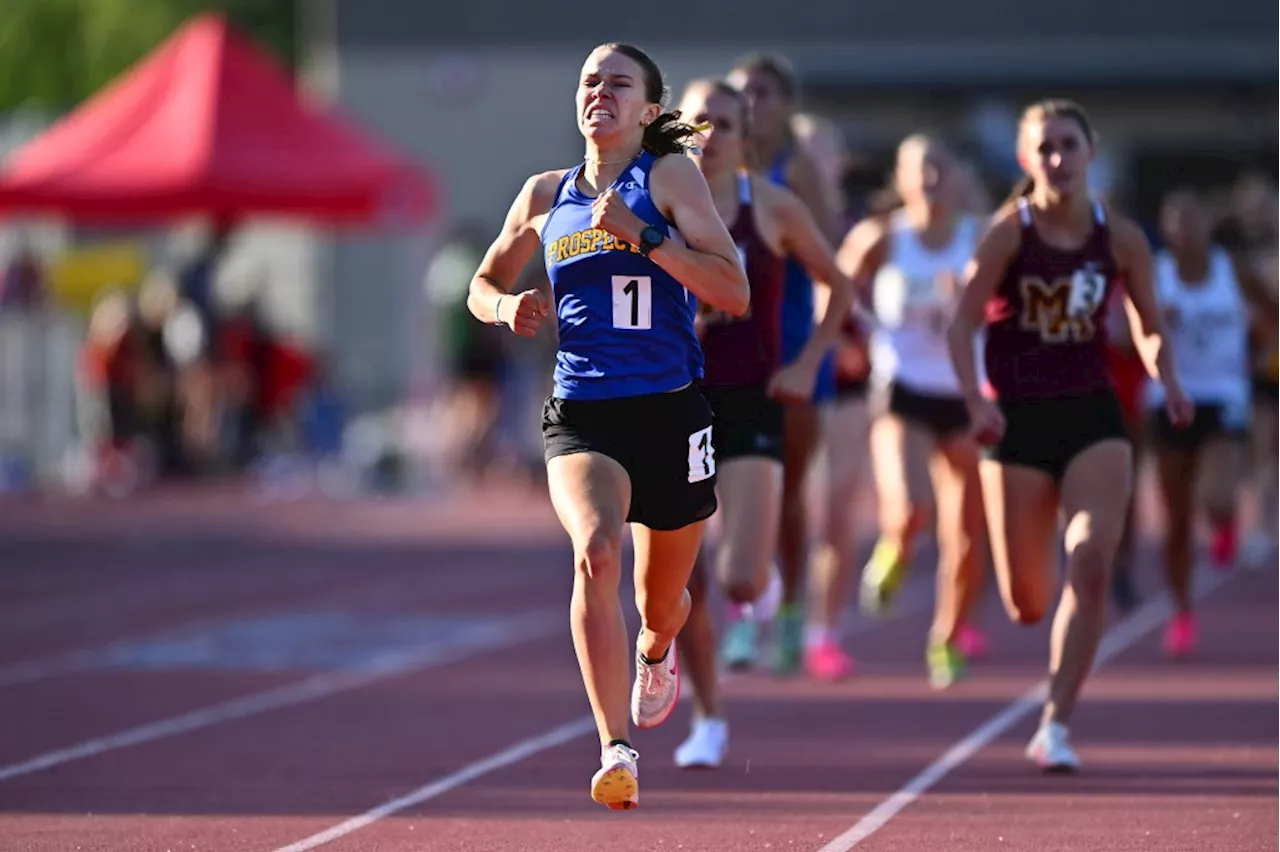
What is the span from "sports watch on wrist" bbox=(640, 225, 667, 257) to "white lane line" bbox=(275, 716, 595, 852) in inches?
78.2

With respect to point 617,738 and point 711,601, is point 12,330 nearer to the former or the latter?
point 711,601

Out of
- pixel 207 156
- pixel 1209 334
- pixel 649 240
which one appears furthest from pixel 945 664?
pixel 207 156

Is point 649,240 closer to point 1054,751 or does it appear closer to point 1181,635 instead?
point 1054,751

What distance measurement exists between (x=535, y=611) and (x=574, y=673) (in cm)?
292

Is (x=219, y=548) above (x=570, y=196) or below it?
below

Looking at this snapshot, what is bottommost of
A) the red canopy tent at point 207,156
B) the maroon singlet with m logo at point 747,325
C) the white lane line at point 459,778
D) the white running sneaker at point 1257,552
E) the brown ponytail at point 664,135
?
the white lane line at point 459,778

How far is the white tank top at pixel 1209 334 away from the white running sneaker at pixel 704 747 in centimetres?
419

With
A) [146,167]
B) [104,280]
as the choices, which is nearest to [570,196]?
[146,167]

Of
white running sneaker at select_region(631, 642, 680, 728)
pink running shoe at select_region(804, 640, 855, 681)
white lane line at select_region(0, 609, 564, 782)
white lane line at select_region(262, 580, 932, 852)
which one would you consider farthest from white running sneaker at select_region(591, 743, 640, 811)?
pink running shoe at select_region(804, 640, 855, 681)

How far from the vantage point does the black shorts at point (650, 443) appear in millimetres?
7395

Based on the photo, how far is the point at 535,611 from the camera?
1496 cm

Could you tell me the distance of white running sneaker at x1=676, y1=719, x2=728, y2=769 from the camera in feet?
29.5

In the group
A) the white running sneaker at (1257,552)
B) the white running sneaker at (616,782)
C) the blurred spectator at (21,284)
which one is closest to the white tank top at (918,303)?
the white running sneaker at (616,782)

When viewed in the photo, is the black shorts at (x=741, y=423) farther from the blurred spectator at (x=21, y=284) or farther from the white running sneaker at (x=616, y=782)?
the blurred spectator at (x=21, y=284)
